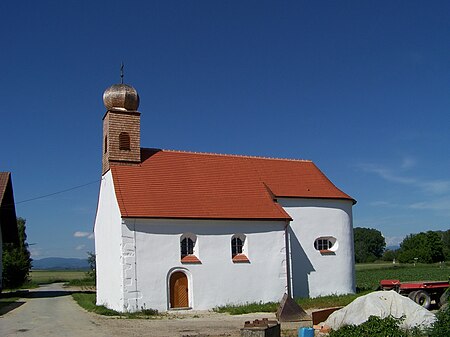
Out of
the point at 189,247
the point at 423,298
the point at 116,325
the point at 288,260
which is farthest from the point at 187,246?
the point at 423,298

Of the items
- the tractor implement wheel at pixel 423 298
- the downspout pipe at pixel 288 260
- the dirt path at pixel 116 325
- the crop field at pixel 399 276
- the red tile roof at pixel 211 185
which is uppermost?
the red tile roof at pixel 211 185

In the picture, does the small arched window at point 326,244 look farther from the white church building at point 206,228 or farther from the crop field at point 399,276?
the crop field at point 399,276

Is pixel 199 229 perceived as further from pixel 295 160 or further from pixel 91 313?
pixel 295 160

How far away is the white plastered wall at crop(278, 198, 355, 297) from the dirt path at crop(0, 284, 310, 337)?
22.0 ft

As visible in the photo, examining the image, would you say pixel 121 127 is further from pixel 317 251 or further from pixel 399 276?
pixel 399 276

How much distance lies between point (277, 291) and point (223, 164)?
759 cm

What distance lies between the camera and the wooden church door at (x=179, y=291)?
24.7 metres

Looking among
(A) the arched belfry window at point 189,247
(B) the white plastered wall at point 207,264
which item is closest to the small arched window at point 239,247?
(B) the white plastered wall at point 207,264

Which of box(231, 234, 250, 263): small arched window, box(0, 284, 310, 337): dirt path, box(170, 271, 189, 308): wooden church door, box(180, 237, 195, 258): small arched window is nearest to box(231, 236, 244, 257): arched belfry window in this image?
box(231, 234, 250, 263): small arched window

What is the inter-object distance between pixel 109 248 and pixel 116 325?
7.66 m

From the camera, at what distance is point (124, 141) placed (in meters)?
27.6

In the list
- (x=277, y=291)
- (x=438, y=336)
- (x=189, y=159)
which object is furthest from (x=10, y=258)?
(x=438, y=336)

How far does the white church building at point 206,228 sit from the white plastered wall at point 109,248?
0.16 feet

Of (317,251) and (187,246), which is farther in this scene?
(317,251)
